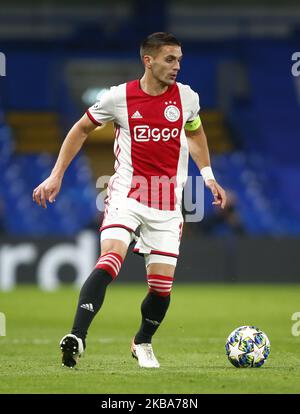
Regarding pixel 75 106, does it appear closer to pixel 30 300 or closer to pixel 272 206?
pixel 272 206

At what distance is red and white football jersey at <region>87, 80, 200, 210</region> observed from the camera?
763 centimetres

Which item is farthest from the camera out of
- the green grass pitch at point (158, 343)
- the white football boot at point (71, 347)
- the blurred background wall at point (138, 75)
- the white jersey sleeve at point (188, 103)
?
the blurred background wall at point (138, 75)

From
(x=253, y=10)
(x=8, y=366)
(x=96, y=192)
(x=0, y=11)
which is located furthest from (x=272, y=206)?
(x=8, y=366)

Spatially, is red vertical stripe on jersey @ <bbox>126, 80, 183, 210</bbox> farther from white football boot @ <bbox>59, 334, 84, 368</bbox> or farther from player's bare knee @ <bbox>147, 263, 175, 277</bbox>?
white football boot @ <bbox>59, 334, 84, 368</bbox>

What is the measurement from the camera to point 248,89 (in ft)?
90.8

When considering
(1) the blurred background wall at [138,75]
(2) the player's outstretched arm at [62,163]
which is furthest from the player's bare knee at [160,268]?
(1) the blurred background wall at [138,75]

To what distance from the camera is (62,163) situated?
750 cm

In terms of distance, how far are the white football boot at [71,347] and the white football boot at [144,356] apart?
0.69m

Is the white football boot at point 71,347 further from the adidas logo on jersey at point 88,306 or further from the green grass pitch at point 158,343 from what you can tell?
the adidas logo on jersey at point 88,306

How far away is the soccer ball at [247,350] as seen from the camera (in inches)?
298

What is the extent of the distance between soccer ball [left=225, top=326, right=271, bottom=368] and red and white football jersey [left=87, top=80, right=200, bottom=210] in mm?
1023

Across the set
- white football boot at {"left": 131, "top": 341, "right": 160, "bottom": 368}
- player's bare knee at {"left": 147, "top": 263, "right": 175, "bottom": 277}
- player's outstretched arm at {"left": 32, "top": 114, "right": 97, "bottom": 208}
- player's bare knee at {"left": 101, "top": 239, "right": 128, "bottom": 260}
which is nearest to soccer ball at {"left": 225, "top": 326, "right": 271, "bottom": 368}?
white football boot at {"left": 131, "top": 341, "right": 160, "bottom": 368}

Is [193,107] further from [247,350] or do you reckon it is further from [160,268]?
[247,350]

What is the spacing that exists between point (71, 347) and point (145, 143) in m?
1.56
